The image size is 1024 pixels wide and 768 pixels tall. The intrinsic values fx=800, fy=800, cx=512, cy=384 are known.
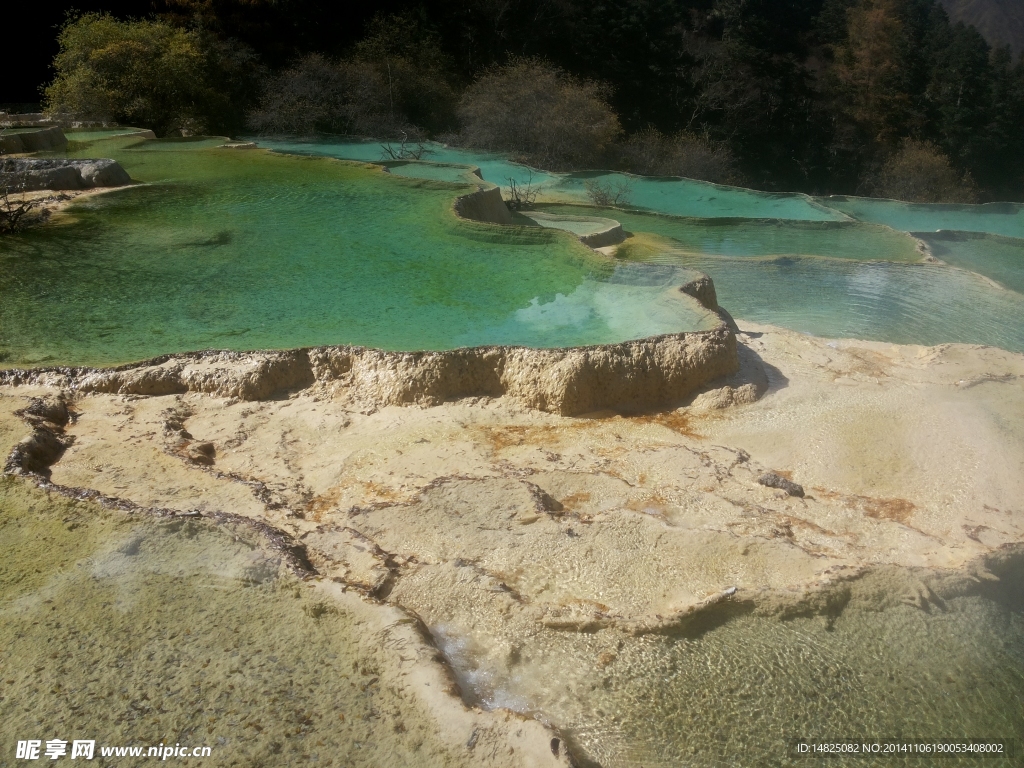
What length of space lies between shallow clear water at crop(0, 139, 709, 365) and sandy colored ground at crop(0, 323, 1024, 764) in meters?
0.63

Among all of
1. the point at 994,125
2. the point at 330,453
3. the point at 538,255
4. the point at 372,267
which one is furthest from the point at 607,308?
the point at 994,125

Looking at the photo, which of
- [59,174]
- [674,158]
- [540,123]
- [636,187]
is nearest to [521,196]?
[636,187]

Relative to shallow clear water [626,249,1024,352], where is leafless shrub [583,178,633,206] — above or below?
above

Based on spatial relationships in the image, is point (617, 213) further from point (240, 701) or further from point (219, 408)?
point (240, 701)

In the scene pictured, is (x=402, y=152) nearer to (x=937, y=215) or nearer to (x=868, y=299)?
(x=868, y=299)

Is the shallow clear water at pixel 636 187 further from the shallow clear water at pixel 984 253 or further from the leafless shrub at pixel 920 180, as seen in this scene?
the leafless shrub at pixel 920 180

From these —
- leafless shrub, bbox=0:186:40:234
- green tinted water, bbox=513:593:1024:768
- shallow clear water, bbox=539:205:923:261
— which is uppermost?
leafless shrub, bbox=0:186:40:234

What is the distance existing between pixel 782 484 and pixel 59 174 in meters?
7.50

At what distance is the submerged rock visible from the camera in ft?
25.6

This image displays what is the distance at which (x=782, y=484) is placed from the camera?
3.93 meters

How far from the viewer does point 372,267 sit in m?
6.13

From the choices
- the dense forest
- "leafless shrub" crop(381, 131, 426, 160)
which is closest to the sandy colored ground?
"leafless shrub" crop(381, 131, 426, 160)

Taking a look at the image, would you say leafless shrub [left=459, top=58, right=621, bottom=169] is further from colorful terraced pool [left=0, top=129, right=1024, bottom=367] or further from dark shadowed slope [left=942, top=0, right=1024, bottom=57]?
dark shadowed slope [left=942, top=0, right=1024, bottom=57]

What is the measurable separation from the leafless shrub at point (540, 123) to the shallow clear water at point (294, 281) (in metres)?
7.13
